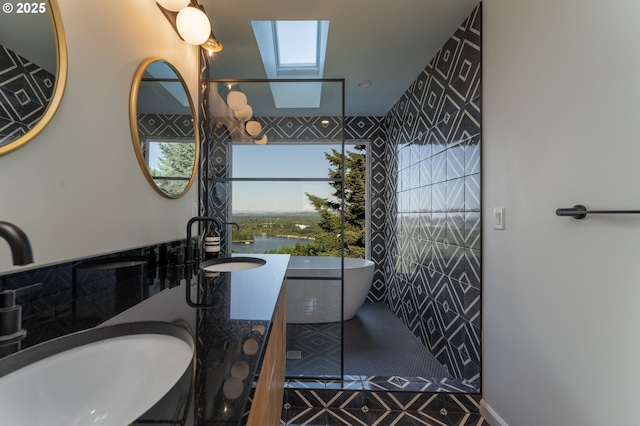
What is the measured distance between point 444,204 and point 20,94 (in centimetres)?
239

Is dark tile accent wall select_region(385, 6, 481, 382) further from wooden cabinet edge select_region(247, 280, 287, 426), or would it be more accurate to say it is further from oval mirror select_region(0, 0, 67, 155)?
oval mirror select_region(0, 0, 67, 155)

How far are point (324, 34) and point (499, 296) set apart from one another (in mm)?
2150

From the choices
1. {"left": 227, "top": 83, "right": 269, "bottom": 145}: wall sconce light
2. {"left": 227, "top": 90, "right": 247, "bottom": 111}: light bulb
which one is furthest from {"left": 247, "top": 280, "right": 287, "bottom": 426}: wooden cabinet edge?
{"left": 227, "top": 90, "right": 247, "bottom": 111}: light bulb

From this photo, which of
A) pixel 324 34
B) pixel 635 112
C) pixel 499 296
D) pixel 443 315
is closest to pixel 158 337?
pixel 635 112

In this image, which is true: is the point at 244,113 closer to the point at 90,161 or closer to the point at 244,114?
the point at 244,114

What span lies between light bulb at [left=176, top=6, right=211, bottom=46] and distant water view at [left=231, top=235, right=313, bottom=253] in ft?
4.45

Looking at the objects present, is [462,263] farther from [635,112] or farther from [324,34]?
[324,34]

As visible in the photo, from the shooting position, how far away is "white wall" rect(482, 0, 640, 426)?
936mm

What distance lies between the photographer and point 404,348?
2.49 m

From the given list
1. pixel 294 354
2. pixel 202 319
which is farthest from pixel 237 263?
pixel 202 319

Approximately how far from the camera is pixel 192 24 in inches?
57.5

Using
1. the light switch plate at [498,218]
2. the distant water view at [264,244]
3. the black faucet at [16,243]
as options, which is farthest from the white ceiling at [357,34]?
the black faucet at [16,243]

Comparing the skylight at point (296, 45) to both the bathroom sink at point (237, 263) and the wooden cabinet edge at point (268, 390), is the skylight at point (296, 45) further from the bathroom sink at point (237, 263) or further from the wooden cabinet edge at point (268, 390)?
the wooden cabinet edge at point (268, 390)

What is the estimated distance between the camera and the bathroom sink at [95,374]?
0.48m
